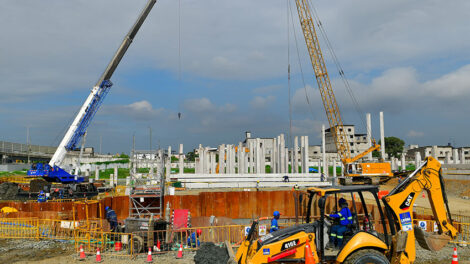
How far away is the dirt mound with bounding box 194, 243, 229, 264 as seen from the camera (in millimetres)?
8148

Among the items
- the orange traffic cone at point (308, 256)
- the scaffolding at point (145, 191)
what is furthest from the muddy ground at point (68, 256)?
the orange traffic cone at point (308, 256)

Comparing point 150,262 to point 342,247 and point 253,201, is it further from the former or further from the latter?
point 253,201

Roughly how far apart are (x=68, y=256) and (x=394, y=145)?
8091 cm

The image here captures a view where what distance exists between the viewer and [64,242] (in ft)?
40.5

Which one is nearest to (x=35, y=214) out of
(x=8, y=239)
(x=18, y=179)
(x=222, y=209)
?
(x=8, y=239)

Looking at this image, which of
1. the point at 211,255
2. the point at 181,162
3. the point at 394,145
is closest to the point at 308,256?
the point at 211,255

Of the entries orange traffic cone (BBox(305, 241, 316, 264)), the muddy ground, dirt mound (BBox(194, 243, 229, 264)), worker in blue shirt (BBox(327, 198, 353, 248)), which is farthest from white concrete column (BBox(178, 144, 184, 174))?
orange traffic cone (BBox(305, 241, 316, 264))

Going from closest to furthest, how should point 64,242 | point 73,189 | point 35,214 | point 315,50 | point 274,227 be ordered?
1. point 274,227
2. point 64,242
3. point 35,214
4. point 73,189
5. point 315,50

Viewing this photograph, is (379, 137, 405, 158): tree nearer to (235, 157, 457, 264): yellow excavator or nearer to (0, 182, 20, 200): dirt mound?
(0, 182, 20, 200): dirt mound

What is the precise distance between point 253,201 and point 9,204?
12780mm

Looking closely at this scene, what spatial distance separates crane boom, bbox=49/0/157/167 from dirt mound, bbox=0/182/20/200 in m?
3.89

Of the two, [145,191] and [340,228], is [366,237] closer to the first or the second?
[340,228]

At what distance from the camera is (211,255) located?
8.34 m

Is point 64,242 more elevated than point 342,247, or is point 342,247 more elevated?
point 342,247
